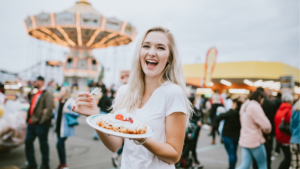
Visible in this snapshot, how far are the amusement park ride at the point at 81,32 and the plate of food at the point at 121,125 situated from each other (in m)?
21.4

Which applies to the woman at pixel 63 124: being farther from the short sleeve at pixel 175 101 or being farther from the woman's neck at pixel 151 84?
the short sleeve at pixel 175 101

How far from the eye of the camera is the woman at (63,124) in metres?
4.82

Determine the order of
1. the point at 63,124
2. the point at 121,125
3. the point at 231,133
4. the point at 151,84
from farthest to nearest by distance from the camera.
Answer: the point at 63,124 → the point at 231,133 → the point at 151,84 → the point at 121,125

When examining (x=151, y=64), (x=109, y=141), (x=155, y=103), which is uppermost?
(x=151, y=64)

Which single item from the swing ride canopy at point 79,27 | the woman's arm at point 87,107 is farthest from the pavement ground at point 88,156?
the swing ride canopy at point 79,27

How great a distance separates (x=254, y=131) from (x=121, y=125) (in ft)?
11.7

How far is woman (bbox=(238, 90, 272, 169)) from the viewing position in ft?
12.9

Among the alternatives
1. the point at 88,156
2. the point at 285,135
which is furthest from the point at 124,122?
the point at 88,156

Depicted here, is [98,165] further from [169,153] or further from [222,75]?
[222,75]

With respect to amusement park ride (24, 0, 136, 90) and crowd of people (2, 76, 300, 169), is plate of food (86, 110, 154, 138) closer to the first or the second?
crowd of people (2, 76, 300, 169)

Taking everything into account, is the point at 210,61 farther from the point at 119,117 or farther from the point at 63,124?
the point at 119,117

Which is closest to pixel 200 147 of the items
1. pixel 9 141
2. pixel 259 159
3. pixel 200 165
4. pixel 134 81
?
pixel 200 165

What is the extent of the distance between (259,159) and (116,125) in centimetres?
370

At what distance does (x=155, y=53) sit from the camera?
157 centimetres
